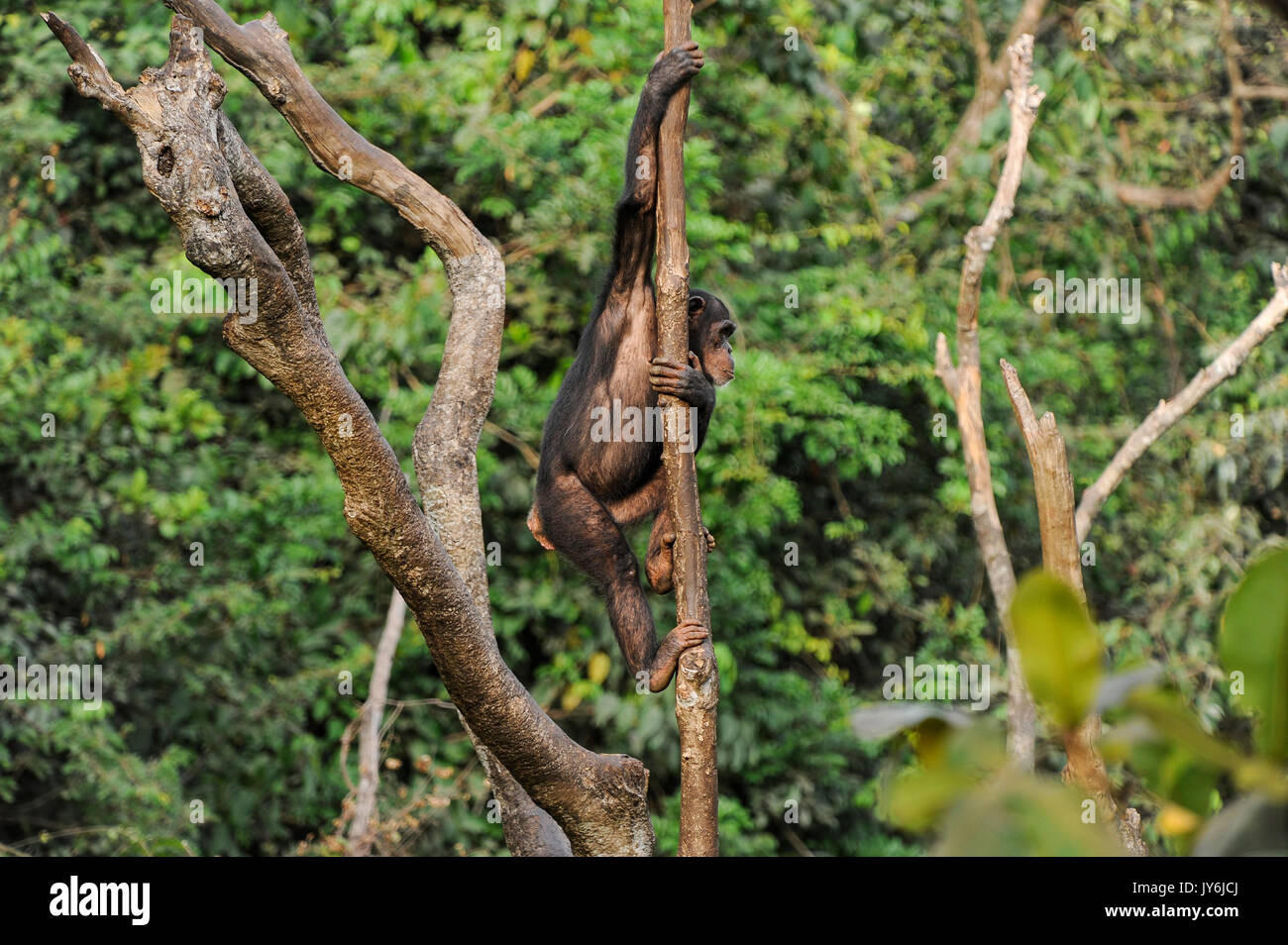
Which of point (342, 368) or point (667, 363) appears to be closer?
point (342, 368)

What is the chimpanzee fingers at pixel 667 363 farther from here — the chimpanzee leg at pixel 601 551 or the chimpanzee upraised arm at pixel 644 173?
the chimpanzee leg at pixel 601 551

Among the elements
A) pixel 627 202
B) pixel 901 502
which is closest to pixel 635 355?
pixel 627 202

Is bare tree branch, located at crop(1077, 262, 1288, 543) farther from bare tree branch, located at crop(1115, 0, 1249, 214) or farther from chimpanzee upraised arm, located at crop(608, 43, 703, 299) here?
bare tree branch, located at crop(1115, 0, 1249, 214)

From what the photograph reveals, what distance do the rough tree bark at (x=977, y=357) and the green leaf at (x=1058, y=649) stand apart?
Result: 13.9ft

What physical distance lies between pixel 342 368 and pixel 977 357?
9.19 ft

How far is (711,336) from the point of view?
14.1 feet

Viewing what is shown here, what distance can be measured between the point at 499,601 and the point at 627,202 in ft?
11.4

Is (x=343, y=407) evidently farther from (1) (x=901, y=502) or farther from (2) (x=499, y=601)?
(1) (x=901, y=502)

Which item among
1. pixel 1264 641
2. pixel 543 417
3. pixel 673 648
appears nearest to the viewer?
pixel 1264 641

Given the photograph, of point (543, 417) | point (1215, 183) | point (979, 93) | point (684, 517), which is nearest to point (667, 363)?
point (684, 517)

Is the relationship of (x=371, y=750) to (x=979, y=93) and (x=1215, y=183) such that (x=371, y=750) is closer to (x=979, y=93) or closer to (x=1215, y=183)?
(x=979, y=93)

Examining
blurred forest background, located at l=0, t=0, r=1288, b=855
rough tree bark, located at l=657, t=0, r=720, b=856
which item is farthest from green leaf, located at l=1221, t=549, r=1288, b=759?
blurred forest background, located at l=0, t=0, r=1288, b=855

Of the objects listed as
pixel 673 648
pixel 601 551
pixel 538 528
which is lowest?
pixel 673 648

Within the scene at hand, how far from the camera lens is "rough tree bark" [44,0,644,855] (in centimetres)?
223
